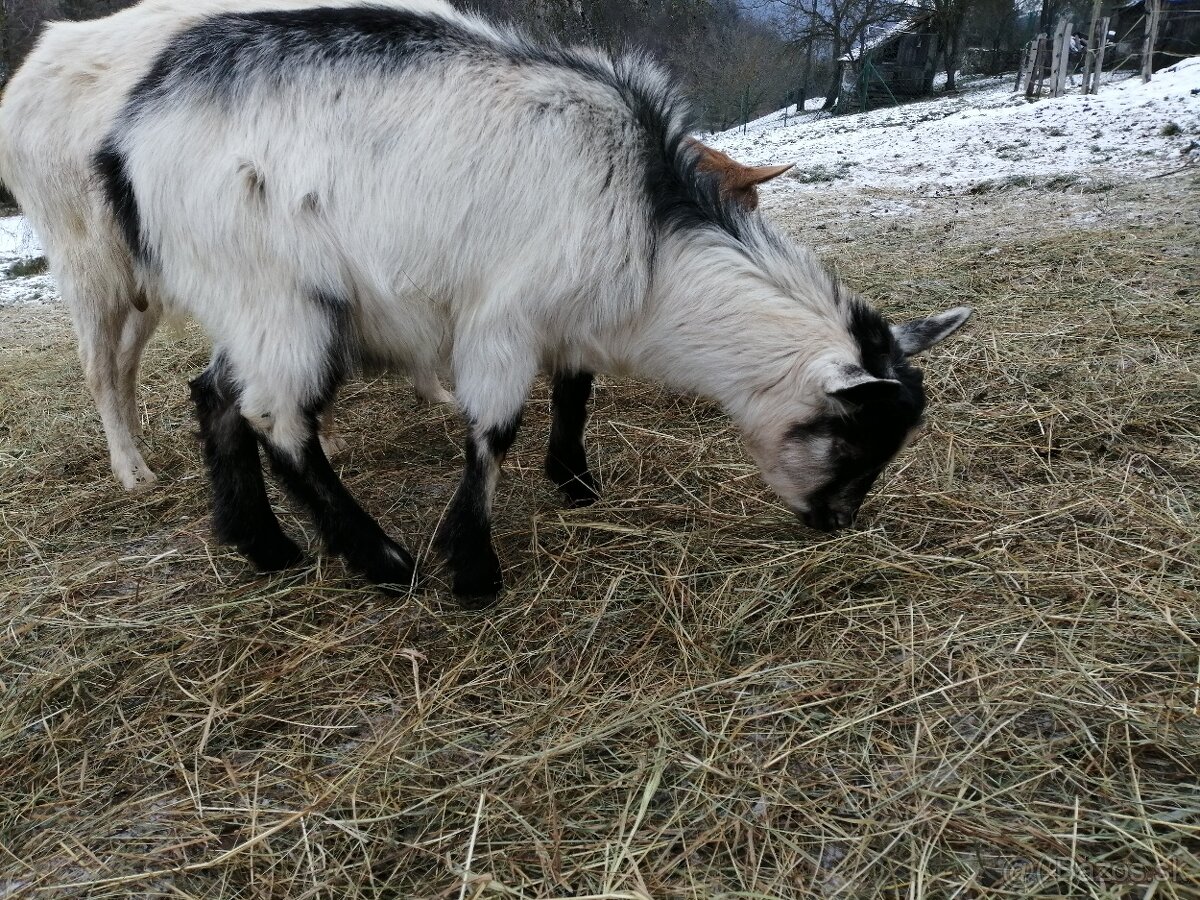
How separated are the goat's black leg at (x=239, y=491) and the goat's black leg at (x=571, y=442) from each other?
1145 mm

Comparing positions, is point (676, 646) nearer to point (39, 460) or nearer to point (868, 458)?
point (868, 458)

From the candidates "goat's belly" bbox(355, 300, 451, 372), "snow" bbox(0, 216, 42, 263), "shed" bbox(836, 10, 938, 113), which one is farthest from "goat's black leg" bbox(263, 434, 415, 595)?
"shed" bbox(836, 10, 938, 113)

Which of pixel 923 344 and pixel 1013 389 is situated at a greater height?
pixel 923 344

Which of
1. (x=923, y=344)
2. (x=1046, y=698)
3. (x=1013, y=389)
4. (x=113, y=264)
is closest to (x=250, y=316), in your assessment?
(x=113, y=264)

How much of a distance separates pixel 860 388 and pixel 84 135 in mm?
2906

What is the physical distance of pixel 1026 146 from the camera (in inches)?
431

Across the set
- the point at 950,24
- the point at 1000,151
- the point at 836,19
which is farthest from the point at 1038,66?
the point at 1000,151

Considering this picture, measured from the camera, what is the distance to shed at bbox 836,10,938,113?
25.3 meters

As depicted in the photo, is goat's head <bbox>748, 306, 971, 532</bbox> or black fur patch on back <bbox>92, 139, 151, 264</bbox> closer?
goat's head <bbox>748, 306, 971, 532</bbox>

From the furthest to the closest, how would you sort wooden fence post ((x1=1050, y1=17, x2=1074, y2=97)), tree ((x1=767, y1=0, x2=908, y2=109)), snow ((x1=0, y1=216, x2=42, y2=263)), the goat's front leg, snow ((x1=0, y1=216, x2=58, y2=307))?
tree ((x1=767, y1=0, x2=908, y2=109)), wooden fence post ((x1=1050, y1=17, x2=1074, y2=97)), snow ((x1=0, y1=216, x2=42, y2=263)), snow ((x1=0, y1=216, x2=58, y2=307)), the goat's front leg

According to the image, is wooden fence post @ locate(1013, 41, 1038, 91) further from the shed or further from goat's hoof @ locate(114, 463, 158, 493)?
goat's hoof @ locate(114, 463, 158, 493)

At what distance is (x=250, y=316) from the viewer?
2.59 meters

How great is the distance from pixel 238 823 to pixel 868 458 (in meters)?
2.16

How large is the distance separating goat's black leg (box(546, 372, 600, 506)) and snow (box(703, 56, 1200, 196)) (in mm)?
7984
